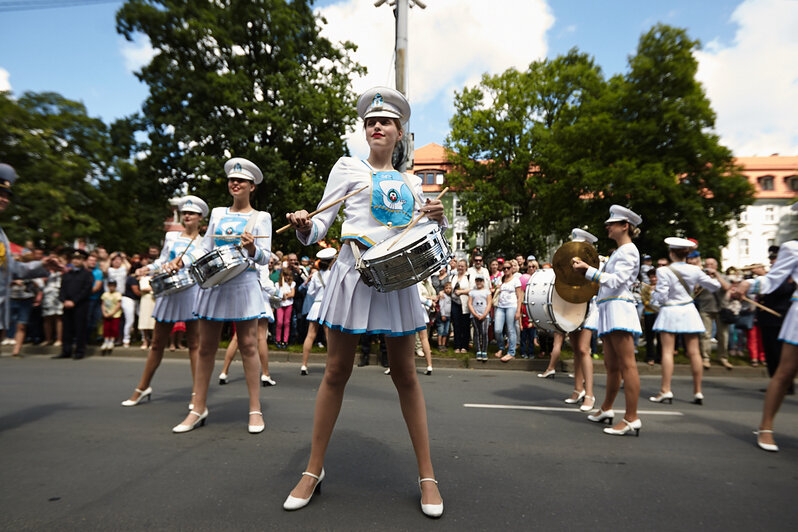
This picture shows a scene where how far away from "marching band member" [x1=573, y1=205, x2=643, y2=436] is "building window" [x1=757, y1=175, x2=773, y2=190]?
64.3 m

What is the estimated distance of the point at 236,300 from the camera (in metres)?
4.64

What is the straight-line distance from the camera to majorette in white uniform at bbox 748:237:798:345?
173 inches

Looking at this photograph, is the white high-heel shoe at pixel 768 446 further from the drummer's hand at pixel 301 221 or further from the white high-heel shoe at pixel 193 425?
the white high-heel shoe at pixel 193 425

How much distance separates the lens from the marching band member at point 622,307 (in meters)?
4.92

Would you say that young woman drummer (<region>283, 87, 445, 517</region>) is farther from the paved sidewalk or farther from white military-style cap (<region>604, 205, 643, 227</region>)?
the paved sidewalk

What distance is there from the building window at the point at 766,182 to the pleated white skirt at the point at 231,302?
66.9 meters

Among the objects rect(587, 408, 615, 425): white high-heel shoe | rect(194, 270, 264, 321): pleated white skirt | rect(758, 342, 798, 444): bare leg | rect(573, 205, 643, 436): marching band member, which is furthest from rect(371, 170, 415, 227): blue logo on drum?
rect(758, 342, 798, 444): bare leg

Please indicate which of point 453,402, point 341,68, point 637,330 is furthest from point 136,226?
point 637,330

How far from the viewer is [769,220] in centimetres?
5681

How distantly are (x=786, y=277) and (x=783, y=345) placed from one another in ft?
2.02

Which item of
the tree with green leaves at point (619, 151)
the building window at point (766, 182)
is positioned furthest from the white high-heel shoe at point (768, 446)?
the building window at point (766, 182)

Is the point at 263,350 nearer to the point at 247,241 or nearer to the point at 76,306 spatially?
the point at 247,241

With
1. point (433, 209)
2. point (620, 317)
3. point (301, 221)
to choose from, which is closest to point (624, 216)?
point (620, 317)

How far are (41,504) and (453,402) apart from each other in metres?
4.35
